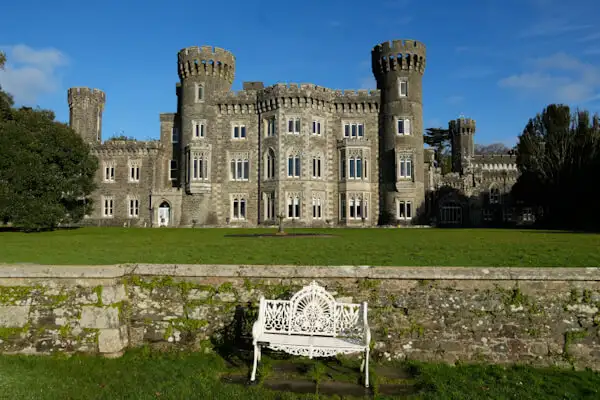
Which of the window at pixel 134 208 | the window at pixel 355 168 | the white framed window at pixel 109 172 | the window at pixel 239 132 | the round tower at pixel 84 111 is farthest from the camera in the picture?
the round tower at pixel 84 111

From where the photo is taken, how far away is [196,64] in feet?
140

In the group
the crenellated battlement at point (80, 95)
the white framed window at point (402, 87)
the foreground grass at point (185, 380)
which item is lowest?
the foreground grass at point (185, 380)

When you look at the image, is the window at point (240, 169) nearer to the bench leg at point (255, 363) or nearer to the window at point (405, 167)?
the window at point (405, 167)

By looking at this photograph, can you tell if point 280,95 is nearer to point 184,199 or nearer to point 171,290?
point 184,199

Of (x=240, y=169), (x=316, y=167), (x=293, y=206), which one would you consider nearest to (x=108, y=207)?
(x=240, y=169)

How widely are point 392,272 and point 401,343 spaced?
1254mm

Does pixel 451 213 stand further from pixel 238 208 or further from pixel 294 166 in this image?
pixel 238 208

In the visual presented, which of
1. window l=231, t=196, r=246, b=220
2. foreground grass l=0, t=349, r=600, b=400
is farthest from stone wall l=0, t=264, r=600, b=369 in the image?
window l=231, t=196, r=246, b=220

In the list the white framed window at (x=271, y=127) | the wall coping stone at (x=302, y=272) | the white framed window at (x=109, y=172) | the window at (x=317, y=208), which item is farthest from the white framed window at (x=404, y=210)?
the wall coping stone at (x=302, y=272)

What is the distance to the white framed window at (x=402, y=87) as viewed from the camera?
138ft

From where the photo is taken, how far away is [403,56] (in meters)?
41.8

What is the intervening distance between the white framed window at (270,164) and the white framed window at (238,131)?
3283 mm

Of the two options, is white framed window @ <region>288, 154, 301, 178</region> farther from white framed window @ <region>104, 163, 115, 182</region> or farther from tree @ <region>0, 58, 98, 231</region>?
white framed window @ <region>104, 163, 115, 182</region>

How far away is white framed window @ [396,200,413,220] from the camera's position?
41188 mm
